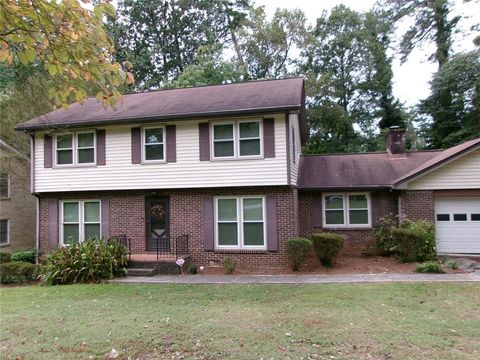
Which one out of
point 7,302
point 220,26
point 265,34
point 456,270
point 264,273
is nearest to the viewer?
point 7,302

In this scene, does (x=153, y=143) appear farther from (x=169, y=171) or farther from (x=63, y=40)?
(x=63, y=40)

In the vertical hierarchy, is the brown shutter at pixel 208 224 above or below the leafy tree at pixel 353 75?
below

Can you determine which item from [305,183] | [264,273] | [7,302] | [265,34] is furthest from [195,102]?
[265,34]

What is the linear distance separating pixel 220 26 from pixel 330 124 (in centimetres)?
1457

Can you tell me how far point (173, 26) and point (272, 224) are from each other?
29037 millimetres

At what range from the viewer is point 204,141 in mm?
12461

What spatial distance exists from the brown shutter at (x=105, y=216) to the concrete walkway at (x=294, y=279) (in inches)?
99.8

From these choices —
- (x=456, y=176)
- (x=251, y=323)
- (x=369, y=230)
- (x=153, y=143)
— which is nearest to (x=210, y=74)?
(x=153, y=143)

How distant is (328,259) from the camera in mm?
11828

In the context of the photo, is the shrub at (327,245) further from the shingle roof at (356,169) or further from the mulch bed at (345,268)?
the shingle roof at (356,169)

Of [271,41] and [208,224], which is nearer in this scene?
[208,224]

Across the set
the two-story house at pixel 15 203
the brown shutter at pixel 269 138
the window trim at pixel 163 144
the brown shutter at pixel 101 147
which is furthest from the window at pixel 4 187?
the brown shutter at pixel 269 138

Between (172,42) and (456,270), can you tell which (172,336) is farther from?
(172,42)

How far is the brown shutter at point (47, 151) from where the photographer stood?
44.9ft
